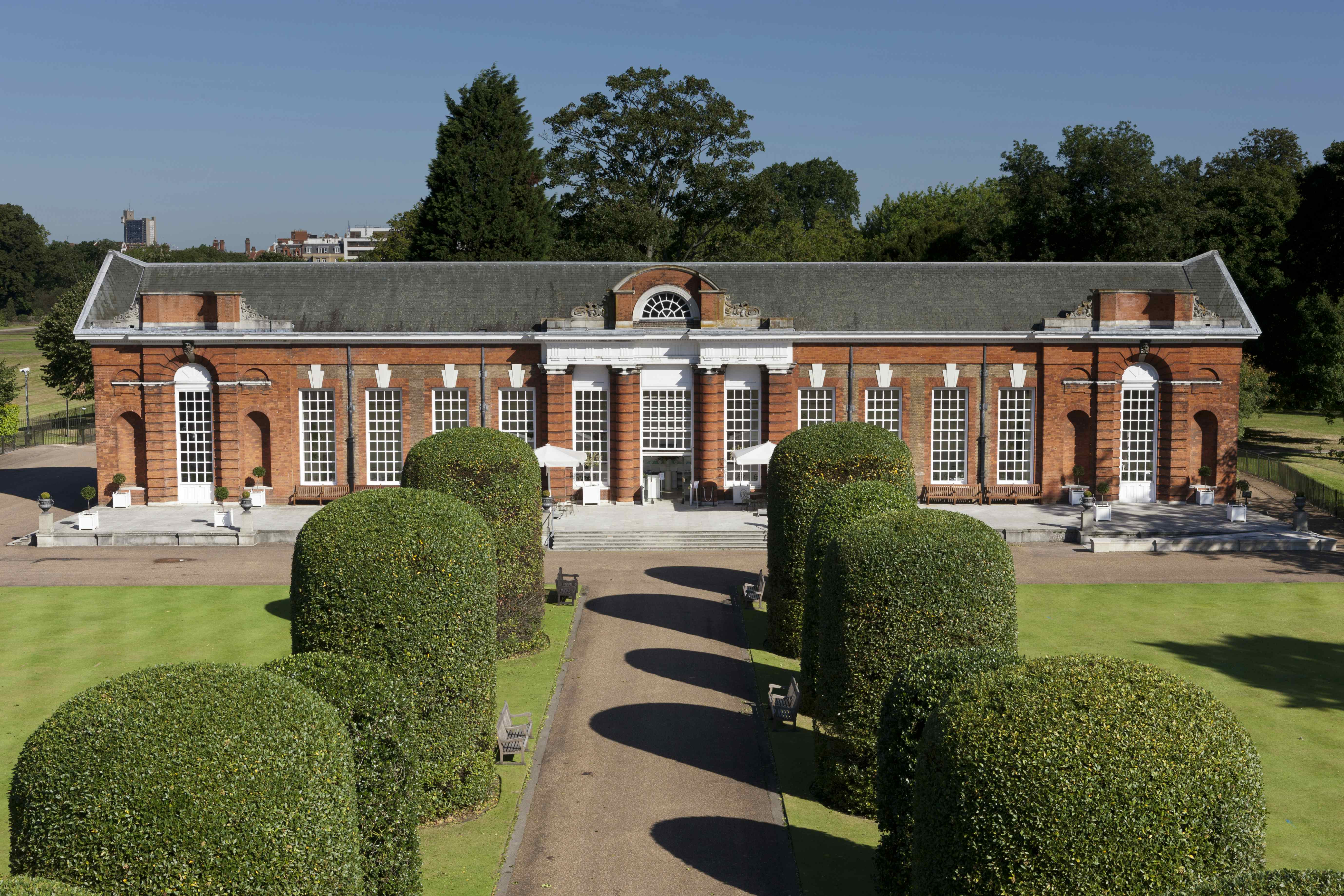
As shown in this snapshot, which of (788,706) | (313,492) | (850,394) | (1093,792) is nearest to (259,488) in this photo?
(313,492)

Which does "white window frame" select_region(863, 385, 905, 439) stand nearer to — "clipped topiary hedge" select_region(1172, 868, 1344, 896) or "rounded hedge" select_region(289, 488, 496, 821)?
"rounded hedge" select_region(289, 488, 496, 821)

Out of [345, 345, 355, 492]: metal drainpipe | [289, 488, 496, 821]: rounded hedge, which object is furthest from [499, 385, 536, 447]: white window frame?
[289, 488, 496, 821]: rounded hedge

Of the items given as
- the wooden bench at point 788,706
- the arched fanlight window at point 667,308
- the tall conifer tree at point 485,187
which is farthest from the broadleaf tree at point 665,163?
the wooden bench at point 788,706

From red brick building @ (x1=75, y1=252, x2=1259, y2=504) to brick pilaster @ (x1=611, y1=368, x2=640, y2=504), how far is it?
0.27ft

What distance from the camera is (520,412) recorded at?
43.3m

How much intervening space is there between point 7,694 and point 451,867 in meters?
11.7

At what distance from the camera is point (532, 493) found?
25.4 meters

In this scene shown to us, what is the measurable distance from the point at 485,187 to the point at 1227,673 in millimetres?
50342

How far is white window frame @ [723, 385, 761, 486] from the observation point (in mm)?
43094

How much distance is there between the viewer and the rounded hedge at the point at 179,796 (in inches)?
390

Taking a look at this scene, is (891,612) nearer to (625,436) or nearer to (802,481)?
(802,481)

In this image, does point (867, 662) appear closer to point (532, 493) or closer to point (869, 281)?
point (532, 493)

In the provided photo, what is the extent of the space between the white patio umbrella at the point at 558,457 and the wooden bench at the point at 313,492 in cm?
790

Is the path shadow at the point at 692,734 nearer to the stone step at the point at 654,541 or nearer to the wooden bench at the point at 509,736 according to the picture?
the wooden bench at the point at 509,736
